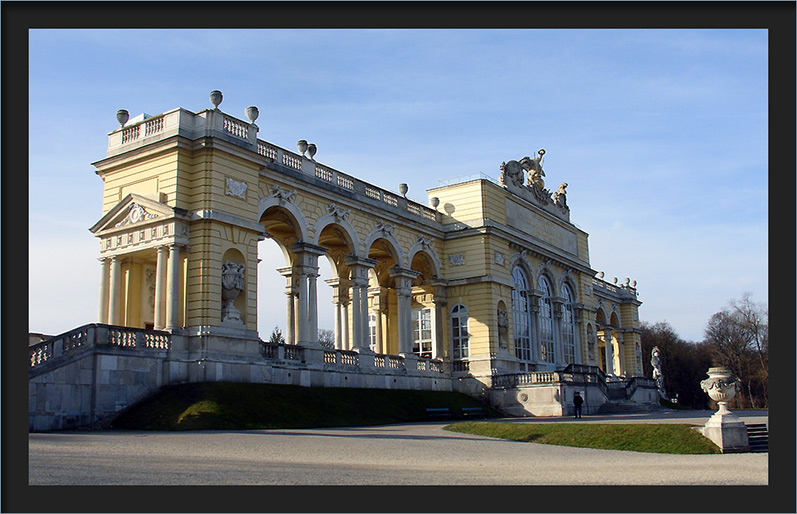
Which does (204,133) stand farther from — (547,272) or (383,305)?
(547,272)

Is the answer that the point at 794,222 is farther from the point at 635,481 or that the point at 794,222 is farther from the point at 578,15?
the point at 635,481

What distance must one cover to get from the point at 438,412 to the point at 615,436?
50.8ft

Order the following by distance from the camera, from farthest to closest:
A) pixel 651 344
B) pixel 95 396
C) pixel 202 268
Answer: pixel 651 344 < pixel 202 268 < pixel 95 396

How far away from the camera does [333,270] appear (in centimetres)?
4222

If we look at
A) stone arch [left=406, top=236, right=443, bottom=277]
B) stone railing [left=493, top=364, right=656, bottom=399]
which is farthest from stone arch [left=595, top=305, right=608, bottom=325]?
stone arch [left=406, top=236, right=443, bottom=277]

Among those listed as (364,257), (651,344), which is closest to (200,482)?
(364,257)

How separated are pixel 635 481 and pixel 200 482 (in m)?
6.48

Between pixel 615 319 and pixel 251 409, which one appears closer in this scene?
pixel 251 409

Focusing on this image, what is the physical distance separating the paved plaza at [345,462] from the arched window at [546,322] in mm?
30416

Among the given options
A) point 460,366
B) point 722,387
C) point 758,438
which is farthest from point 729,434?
point 460,366

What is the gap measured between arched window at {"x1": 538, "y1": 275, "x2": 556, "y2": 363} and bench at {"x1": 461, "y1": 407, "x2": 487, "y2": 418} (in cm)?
1283

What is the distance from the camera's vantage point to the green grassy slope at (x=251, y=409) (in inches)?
882

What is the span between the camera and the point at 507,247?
45375 millimetres

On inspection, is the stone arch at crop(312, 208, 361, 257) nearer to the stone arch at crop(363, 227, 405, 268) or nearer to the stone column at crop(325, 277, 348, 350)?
the stone arch at crop(363, 227, 405, 268)
